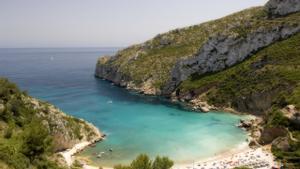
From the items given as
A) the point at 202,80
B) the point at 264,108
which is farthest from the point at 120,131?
the point at 202,80

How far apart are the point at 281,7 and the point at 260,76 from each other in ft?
130

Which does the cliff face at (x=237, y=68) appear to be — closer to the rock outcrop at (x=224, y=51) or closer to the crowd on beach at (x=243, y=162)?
the rock outcrop at (x=224, y=51)

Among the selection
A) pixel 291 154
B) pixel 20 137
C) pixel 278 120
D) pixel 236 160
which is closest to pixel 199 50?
pixel 278 120

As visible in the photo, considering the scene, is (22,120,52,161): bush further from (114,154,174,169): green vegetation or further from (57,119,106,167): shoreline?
(57,119,106,167): shoreline

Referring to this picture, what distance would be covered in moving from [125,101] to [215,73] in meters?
37.9

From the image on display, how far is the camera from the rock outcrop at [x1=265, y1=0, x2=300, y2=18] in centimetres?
13225

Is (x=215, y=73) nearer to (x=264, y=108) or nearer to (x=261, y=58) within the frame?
(x=261, y=58)

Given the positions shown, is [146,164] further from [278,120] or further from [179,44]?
[179,44]

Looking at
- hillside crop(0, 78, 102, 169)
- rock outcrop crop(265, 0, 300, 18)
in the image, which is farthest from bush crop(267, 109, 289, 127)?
rock outcrop crop(265, 0, 300, 18)

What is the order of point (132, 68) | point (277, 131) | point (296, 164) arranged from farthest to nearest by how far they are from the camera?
point (132, 68)
point (277, 131)
point (296, 164)

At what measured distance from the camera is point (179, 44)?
608 feet

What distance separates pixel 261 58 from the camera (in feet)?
392

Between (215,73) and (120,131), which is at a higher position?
(215,73)

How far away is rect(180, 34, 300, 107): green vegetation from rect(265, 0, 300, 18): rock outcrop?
1863 centimetres
